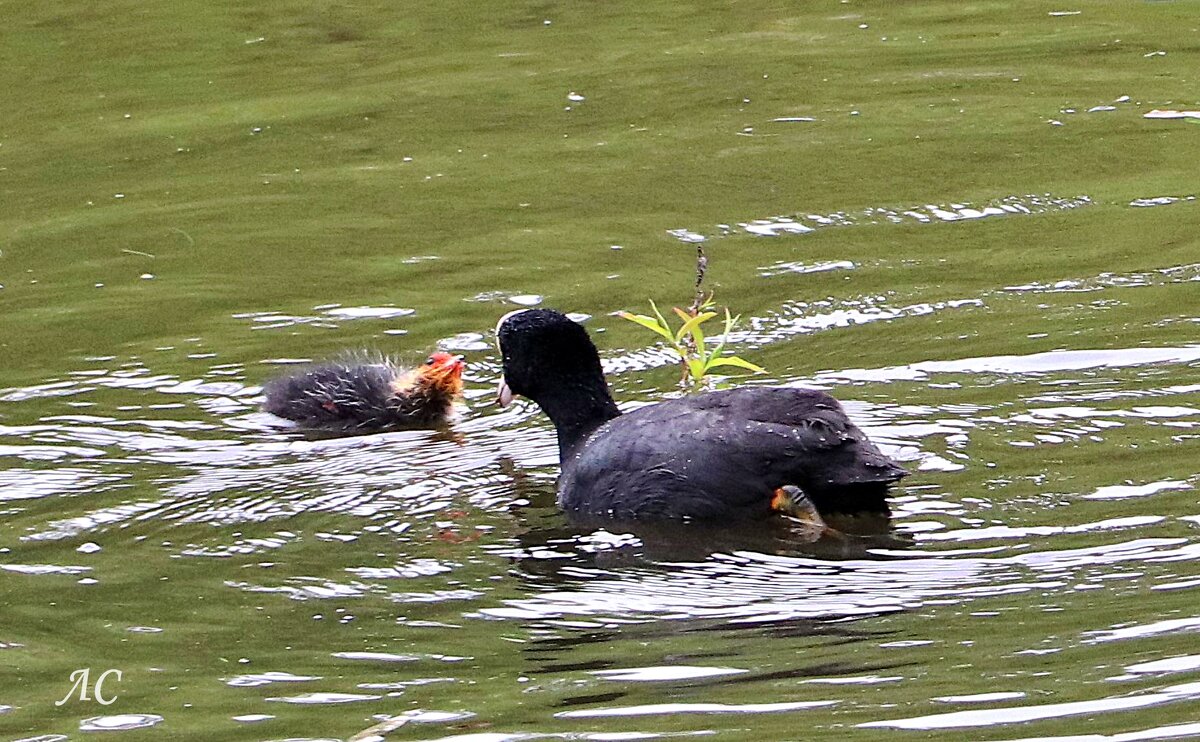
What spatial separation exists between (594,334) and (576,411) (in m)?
1.50

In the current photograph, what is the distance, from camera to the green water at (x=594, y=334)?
5090 mm

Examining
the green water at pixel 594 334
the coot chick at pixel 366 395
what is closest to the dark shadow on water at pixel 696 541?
the green water at pixel 594 334

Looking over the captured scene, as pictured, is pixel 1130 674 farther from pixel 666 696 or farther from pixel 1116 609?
pixel 666 696

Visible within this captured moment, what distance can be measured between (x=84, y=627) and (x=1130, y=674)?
2860mm

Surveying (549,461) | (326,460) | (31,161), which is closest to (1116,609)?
(549,461)

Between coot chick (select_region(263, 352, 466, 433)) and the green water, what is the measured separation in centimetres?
→ 14

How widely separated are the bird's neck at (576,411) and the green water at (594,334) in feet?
0.74

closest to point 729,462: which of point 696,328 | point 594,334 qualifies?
point 696,328

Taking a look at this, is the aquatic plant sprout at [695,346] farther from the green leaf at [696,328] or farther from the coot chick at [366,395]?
the coot chick at [366,395]

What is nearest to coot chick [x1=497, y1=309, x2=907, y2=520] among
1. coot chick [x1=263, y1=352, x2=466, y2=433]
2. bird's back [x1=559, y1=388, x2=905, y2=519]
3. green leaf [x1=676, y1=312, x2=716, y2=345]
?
bird's back [x1=559, y1=388, x2=905, y2=519]

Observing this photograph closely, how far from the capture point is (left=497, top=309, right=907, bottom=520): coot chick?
20.5ft

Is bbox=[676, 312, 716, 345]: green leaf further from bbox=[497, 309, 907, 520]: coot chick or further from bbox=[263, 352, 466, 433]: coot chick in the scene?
bbox=[263, 352, 466, 433]: coot chick

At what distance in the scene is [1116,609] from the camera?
5.21m

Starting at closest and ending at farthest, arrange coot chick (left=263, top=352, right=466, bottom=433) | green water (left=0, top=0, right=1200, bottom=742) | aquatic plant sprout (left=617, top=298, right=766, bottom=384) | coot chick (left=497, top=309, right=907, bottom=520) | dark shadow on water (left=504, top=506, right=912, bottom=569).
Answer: green water (left=0, top=0, right=1200, bottom=742) < dark shadow on water (left=504, top=506, right=912, bottom=569) < coot chick (left=497, top=309, right=907, bottom=520) < aquatic plant sprout (left=617, top=298, right=766, bottom=384) < coot chick (left=263, top=352, right=466, bottom=433)
